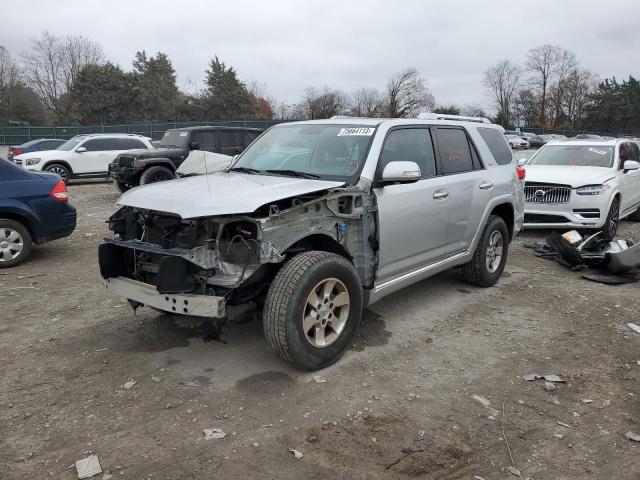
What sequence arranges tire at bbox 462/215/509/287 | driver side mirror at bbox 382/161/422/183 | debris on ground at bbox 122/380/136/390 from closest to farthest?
debris on ground at bbox 122/380/136/390
driver side mirror at bbox 382/161/422/183
tire at bbox 462/215/509/287

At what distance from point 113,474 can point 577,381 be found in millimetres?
3224

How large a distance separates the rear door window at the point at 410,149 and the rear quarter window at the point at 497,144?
4.09 ft

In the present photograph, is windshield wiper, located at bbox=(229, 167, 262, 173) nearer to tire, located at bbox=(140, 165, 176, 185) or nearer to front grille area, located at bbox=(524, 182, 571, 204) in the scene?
front grille area, located at bbox=(524, 182, 571, 204)

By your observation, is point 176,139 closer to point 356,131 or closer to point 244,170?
point 244,170

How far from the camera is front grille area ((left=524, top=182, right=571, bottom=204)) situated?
8.41 m

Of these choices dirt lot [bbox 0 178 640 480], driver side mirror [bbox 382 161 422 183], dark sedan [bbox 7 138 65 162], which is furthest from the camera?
dark sedan [bbox 7 138 65 162]

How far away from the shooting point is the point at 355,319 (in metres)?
3.99

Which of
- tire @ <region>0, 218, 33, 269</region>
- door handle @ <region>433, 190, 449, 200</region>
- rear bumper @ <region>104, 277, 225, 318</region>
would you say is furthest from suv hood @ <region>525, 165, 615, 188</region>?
tire @ <region>0, 218, 33, 269</region>

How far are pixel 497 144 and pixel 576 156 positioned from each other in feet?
14.9

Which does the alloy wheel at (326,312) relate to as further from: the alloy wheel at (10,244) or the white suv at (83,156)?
the white suv at (83,156)

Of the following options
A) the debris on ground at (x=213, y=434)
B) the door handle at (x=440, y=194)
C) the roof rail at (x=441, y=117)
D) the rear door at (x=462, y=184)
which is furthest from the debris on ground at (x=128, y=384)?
the roof rail at (x=441, y=117)

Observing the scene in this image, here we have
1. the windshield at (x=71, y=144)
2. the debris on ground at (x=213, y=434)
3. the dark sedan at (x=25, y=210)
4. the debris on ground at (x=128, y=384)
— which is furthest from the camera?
the windshield at (x=71, y=144)

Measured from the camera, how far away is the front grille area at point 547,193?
8413mm

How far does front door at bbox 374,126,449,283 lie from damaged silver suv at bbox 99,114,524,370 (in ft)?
0.05
